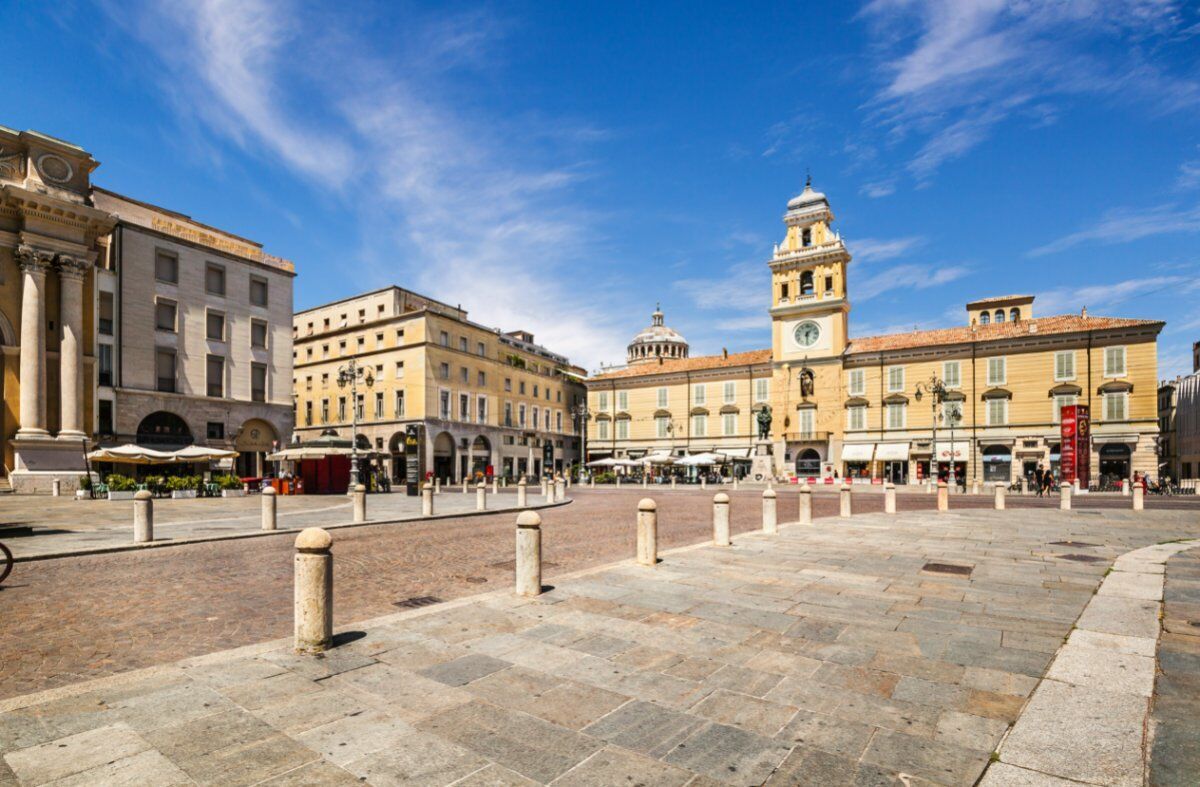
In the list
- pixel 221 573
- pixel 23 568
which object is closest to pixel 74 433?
pixel 23 568

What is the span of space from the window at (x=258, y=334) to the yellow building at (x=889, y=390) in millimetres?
35257

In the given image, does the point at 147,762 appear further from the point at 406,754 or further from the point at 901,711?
the point at 901,711

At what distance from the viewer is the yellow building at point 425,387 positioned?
162 feet

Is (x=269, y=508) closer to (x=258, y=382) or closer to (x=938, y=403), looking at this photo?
(x=258, y=382)

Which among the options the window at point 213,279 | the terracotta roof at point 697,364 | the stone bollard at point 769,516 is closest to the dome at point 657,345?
the terracotta roof at point 697,364

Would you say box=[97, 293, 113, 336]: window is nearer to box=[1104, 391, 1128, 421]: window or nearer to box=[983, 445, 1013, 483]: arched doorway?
box=[983, 445, 1013, 483]: arched doorway

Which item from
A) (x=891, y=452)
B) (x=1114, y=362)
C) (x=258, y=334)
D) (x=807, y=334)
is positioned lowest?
(x=891, y=452)

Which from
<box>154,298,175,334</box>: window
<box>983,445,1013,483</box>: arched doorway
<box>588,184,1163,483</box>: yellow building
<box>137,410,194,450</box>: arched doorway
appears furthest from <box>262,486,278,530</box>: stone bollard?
<box>983,445,1013,483</box>: arched doorway

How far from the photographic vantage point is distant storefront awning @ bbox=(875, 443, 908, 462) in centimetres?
4862

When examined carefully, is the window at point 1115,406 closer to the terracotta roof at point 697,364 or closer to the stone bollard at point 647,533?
the terracotta roof at point 697,364

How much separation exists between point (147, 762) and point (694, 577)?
6.22 m

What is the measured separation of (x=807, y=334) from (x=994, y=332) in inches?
558

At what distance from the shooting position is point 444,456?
50.7 meters

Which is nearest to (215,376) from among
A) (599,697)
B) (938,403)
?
(599,697)
